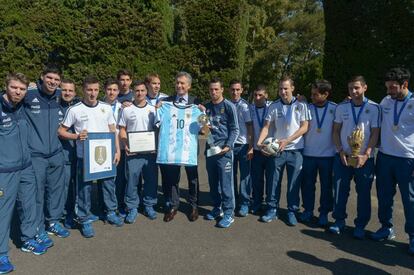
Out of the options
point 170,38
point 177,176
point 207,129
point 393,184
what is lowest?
point 177,176

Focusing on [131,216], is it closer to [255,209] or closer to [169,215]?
[169,215]

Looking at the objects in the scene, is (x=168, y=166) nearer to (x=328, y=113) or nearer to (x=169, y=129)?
(x=169, y=129)

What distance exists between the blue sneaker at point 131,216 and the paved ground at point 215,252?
0.36 ft

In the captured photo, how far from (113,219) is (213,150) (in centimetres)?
178

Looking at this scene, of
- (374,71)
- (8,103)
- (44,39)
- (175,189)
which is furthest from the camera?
(374,71)

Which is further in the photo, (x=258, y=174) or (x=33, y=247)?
(x=258, y=174)

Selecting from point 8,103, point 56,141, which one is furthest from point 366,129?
point 8,103

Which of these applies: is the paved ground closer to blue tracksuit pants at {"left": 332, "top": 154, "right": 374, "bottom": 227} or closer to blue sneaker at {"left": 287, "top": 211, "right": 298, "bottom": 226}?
blue sneaker at {"left": 287, "top": 211, "right": 298, "bottom": 226}

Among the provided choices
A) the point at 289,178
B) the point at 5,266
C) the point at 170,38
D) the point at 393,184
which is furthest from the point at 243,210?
the point at 170,38

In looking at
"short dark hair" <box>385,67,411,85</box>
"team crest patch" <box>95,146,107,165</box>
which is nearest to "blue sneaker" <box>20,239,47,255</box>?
"team crest patch" <box>95,146,107,165</box>

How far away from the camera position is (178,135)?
5.41 meters

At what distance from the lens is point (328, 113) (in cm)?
539

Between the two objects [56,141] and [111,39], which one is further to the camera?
[111,39]

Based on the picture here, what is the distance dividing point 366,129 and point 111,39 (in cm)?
881
